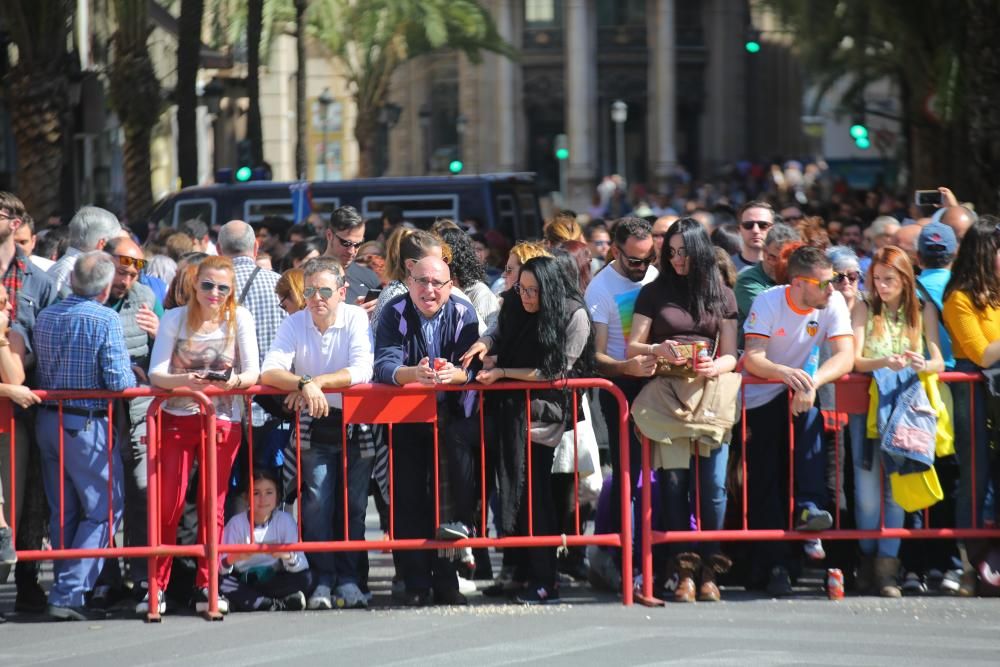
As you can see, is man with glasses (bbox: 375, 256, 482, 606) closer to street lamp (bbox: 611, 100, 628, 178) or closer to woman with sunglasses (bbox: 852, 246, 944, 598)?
woman with sunglasses (bbox: 852, 246, 944, 598)

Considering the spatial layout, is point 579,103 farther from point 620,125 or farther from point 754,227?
point 754,227

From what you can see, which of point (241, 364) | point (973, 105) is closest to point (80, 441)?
point (241, 364)

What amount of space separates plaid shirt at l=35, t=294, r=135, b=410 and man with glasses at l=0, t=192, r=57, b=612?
243 mm

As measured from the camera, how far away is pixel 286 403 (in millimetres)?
8562

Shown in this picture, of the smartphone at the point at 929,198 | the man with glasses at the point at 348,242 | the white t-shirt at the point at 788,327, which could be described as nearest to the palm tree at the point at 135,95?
the man with glasses at the point at 348,242

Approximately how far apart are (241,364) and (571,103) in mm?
61513

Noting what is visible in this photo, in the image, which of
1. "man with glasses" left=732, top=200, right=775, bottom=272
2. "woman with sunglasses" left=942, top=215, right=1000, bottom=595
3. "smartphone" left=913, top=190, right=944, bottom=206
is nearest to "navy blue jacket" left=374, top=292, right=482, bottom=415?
"man with glasses" left=732, top=200, right=775, bottom=272

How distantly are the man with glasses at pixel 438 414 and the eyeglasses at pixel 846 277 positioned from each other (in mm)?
1892

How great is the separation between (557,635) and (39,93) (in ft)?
41.7

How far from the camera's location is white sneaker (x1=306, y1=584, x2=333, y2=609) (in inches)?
344

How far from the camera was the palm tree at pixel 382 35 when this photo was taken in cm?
3953

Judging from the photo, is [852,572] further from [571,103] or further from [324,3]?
[571,103]

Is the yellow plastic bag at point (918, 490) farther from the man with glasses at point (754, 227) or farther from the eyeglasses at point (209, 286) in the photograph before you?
the eyeglasses at point (209, 286)

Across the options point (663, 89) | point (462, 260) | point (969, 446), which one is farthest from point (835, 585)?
point (663, 89)
